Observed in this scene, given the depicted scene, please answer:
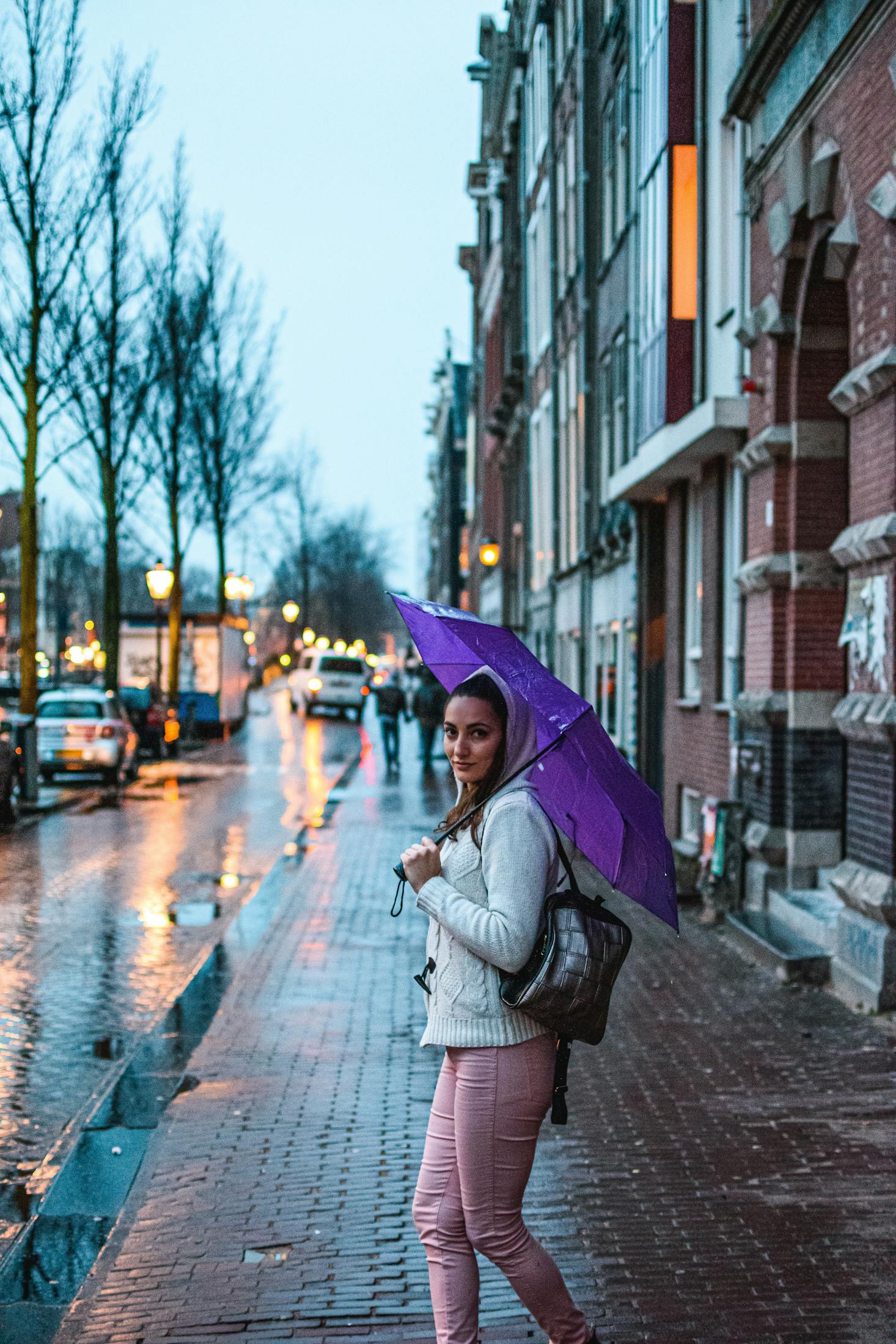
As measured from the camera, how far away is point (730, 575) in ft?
46.4

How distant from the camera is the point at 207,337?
4462 cm

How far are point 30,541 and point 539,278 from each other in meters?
14.3

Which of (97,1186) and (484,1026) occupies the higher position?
(484,1026)

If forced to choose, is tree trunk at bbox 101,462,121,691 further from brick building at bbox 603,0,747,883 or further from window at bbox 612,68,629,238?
brick building at bbox 603,0,747,883

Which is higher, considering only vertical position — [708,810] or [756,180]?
[756,180]

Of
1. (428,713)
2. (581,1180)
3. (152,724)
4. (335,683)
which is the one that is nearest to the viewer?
(581,1180)

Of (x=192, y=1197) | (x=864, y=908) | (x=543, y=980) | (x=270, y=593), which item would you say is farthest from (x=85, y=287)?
(x=270, y=593)

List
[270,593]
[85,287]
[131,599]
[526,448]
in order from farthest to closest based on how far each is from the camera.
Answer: [131,599] < [270,593] < [526,448] < [85,287]

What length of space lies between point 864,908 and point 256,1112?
356cm

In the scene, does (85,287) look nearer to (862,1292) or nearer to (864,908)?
(864,908)

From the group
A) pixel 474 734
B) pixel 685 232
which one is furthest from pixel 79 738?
pixel 474 734

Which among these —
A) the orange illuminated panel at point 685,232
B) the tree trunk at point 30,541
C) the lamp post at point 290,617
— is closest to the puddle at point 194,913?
the orange illuminated panel at point 685,232

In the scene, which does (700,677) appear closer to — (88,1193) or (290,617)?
(88,1193)

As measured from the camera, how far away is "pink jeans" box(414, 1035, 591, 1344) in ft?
12.1
